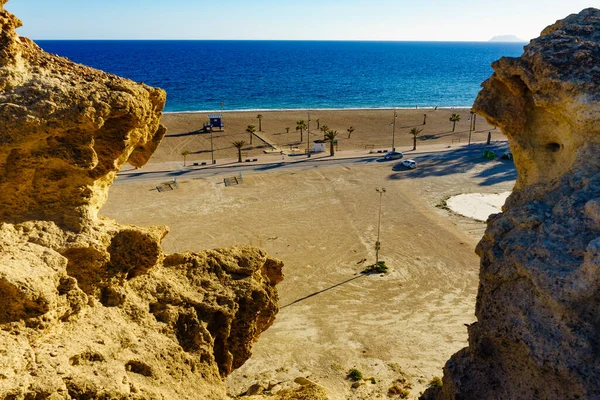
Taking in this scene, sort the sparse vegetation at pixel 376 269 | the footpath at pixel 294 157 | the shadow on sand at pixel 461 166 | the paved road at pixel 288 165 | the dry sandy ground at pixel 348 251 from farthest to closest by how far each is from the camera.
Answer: the footpath at pixel 294 157
the shadow on sand at pixel 461 166
the paved road at pixel 288 165
the sparse vegetation at pixel 376 269
the dry sandy ground at pixel 348 251

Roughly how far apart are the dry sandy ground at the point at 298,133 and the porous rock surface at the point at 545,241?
4797 centimetres

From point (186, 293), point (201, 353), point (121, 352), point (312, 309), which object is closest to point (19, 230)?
point (121, 352)

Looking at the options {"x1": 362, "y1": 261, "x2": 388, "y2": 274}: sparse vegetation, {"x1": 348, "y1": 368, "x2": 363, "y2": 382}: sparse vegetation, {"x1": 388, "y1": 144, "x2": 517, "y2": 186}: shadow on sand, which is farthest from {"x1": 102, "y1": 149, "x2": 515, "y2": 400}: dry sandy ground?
{"x1": 362, "y1": 261, "x2": 388, "y2": 274}: sparse vegetation

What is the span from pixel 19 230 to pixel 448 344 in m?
19.0

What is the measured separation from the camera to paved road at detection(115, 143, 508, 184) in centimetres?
5169

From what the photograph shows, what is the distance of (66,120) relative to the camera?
36.4 feet

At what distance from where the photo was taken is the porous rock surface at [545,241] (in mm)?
10852

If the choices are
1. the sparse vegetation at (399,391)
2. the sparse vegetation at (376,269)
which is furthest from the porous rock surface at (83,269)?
the sparse vegetation at (376,269)

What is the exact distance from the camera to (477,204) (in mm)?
45531

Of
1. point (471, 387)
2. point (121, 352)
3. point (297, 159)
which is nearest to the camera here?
point (121, 352)

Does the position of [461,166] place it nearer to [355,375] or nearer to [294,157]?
[294,157]

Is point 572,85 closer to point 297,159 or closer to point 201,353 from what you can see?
point 201,353

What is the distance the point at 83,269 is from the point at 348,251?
80.5 ft

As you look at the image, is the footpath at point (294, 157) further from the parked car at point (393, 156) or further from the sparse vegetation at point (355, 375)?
the sparse vegetation at point (355, 375)
